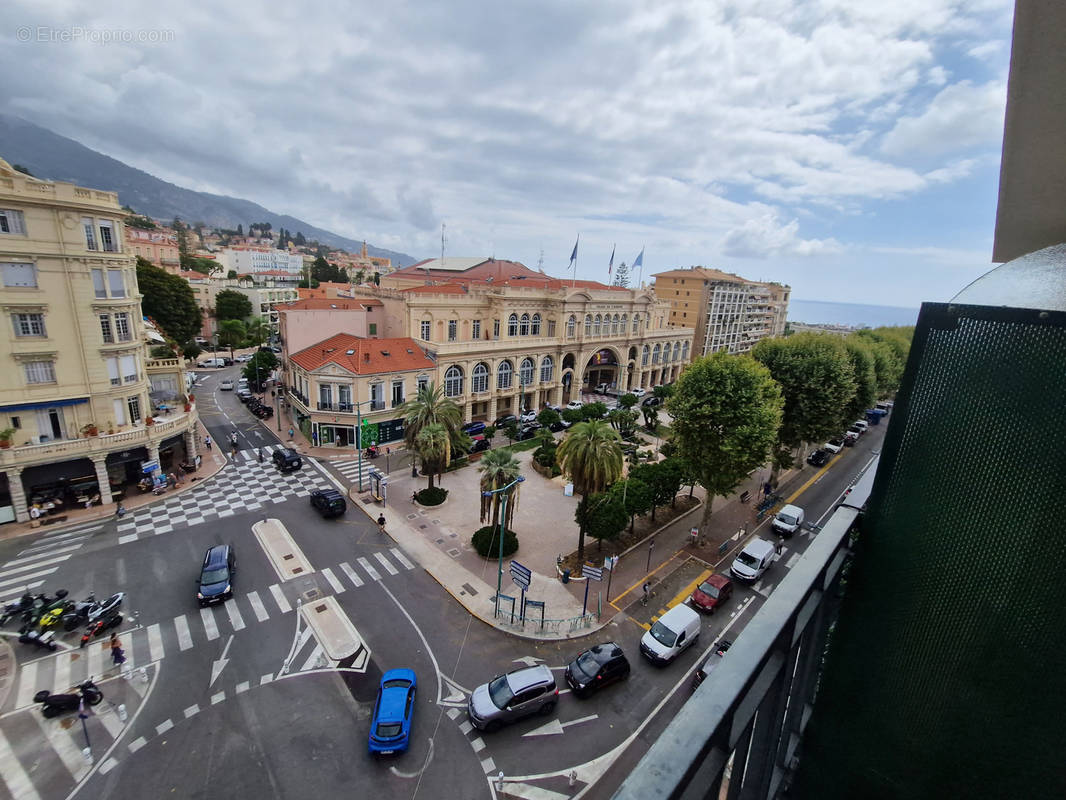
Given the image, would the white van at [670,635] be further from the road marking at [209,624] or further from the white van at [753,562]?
the road marking at [209,624]

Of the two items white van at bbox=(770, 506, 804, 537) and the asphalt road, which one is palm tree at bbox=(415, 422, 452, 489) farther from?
white van at bbox=(770, 506, 804, 537)

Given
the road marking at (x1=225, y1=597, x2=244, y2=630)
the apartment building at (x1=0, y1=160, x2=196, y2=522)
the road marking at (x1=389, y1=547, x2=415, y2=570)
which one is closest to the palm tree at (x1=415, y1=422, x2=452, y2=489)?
the road marking at (x1=389, y1=547, x2=415, y2=570)

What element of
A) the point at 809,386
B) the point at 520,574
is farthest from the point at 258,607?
the point at 809,386

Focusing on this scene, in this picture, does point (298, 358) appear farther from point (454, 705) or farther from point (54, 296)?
point (454, 705)

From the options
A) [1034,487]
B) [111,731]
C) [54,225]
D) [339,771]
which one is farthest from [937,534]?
[54,225]

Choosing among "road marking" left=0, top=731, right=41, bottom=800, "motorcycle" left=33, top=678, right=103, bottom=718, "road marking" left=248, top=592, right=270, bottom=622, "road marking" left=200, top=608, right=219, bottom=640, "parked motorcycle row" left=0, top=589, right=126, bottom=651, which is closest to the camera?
"road marking" left=0, top=731, right=41, bottom=800
